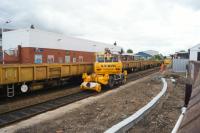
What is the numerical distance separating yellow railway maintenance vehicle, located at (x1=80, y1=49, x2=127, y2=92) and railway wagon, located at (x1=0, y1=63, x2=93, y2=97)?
1605 mm

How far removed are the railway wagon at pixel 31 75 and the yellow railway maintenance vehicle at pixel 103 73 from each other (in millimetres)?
1605

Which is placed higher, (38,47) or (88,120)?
(38,47)

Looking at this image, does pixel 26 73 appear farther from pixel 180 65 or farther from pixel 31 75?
pixel 180 65

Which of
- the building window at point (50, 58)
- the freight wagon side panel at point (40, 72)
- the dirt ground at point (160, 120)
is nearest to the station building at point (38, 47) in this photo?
the building window at point (50, 58)

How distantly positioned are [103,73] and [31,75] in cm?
528

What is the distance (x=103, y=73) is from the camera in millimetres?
15016

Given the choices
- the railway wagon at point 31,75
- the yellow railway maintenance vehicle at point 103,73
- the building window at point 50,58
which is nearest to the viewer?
the railway wagon at point 31,75

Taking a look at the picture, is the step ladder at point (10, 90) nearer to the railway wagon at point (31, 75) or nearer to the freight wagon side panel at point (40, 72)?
the railway wagon at point (31, 75)

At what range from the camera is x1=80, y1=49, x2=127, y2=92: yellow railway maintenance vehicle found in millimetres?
14383

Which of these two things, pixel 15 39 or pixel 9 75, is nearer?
pixel 9 75

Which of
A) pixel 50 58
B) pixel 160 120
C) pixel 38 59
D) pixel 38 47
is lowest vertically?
pixel 160 120

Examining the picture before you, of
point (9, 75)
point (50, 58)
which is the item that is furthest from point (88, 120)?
point (50, 58)

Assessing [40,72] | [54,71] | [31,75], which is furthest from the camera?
[54,71]

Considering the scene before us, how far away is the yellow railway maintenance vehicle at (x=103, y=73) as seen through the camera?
1438cm
